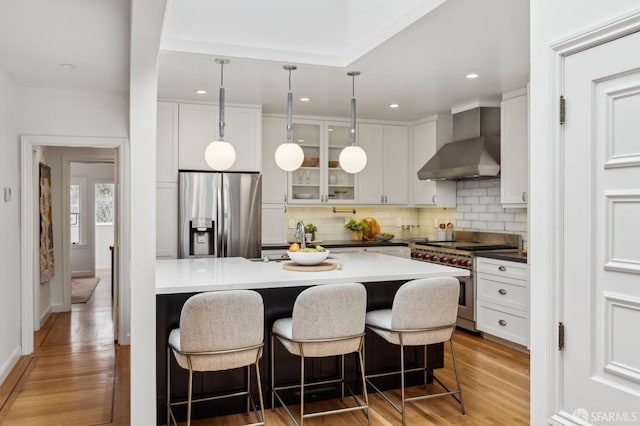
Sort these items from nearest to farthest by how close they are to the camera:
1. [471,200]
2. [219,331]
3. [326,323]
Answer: [219,331]
[326,323]
[471,200]

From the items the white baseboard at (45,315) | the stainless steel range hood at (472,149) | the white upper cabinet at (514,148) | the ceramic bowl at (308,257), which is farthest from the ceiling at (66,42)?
the white upper cabinet at (514,148)

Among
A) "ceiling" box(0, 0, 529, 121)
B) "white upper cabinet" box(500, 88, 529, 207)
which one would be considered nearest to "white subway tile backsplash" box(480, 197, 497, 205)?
"white upper cabinet" box(500, 88, 529, 207)

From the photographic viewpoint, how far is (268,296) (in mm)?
3225

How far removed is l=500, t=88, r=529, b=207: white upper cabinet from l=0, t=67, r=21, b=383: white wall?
4.39 meters

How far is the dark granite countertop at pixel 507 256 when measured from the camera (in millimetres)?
4393

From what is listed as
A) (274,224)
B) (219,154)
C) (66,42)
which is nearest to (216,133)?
(274,224)

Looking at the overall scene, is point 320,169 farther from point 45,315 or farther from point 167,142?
point 45,315

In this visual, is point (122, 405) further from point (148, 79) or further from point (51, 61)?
point (51, 61)

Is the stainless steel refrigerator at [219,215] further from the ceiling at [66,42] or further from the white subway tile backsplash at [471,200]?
the white subway tile backsplash at [471,200]

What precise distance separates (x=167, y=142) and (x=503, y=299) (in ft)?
11.9

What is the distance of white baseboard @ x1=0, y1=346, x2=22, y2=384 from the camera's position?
12.5 feet

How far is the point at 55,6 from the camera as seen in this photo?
2.66 meters

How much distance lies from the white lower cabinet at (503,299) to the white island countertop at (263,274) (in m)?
1.16

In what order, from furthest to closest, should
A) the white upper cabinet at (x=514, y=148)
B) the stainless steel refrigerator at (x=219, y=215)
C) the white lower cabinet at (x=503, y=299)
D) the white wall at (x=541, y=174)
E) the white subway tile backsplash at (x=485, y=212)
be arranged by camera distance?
the white subway tile backsplash at (x=485, y=212) < the stainless steel refrigerator at (x=219, y=215) < the white upper cabinet at (x=514, y=148) < the white lower cabinet at (x=503, y=299) < the white wall at (x=541, y=174)
